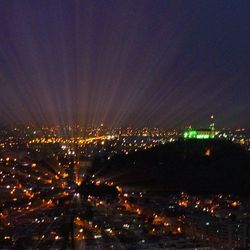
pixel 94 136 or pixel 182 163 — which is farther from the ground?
pixel 94 136

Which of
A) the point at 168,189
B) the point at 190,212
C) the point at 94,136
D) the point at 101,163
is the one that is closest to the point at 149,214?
the point at 190,212

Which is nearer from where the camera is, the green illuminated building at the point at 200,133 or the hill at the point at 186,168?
the hill at the point at 186,168

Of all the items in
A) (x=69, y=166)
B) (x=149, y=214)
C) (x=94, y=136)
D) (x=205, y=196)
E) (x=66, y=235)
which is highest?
(x=94, y=136)

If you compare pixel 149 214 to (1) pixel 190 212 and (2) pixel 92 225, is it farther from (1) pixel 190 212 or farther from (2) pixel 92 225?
(2) pixel 92 225

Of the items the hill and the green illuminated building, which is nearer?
the hill

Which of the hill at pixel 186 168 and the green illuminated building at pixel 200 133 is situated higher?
the green illuminated building at pixel 200 133

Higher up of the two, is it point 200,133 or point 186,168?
point 200,133

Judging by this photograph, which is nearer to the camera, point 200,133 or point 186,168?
point 186,168

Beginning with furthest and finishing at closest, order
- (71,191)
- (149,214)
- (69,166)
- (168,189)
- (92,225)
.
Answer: (69,166)
(168,189)
(71,191)
(149,214)
(92,225)

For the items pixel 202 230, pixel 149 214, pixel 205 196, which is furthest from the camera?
pixel 205 196

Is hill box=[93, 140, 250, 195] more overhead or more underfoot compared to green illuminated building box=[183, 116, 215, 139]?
more underfoot

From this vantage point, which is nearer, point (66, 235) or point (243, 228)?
point (66, 235)
